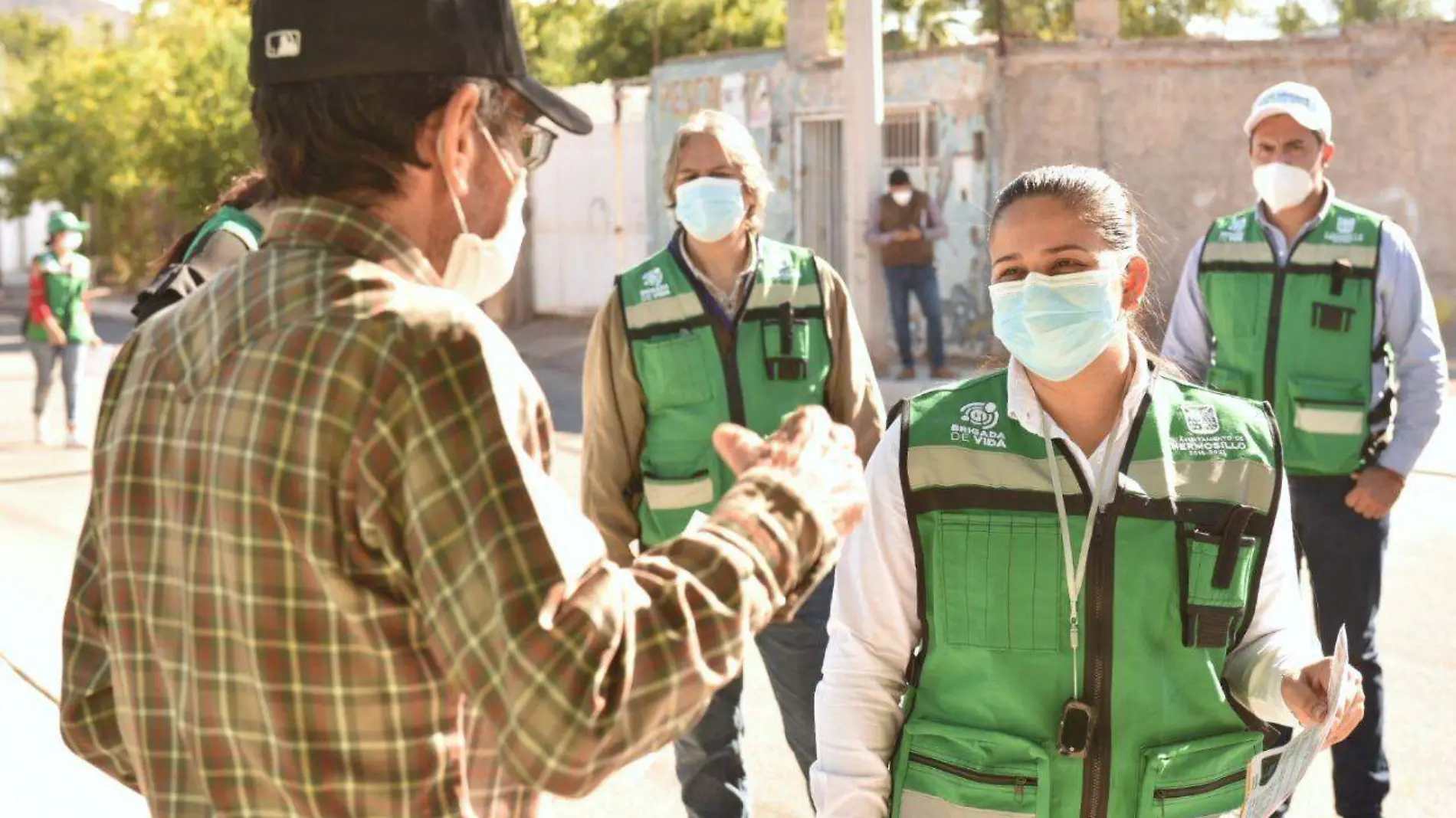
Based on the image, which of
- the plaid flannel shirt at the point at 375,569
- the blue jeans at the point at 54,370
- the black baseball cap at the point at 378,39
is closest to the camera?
the plaid flannel shirt at the point at 375,569

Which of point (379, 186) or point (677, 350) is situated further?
point (677, 350)

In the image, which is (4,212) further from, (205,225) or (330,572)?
(330,572)

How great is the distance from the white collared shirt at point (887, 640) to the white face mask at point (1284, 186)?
2.67 meters

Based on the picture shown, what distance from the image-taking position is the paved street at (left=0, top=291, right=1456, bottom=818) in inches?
213

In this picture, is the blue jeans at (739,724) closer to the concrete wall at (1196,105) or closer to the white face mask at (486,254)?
the white face mask at (486,254)

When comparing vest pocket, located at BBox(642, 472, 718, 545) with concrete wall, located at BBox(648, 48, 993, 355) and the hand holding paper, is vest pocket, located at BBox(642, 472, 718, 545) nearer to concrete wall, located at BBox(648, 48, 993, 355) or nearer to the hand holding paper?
the hand holding paper

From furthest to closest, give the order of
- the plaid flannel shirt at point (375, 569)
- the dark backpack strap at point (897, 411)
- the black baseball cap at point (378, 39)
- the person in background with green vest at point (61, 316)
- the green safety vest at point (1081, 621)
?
the person in background with green vest at point (61, 316) → the dark backpack strap at point (897, 411) → the green safety vest at point (1081, 621) → the black baseball cap at point (378, 39) → the plaid flannel shirt at point (375, 569)

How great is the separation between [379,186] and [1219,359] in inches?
153

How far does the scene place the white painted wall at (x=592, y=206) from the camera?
2216cm

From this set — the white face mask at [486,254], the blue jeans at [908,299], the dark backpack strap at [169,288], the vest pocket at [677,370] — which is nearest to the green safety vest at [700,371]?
the vest pocket at [677,370]

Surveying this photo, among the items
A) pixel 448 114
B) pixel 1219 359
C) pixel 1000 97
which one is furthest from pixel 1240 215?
Result: pixel 1000 97

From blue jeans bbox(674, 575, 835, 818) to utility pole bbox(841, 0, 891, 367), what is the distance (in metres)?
11.4

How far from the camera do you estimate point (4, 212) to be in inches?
1993

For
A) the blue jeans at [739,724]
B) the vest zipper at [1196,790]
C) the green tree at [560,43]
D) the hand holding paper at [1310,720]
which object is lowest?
the blue jeans at [739,724]
